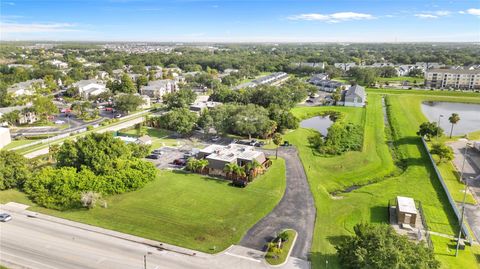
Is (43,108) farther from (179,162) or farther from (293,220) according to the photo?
(293,220)

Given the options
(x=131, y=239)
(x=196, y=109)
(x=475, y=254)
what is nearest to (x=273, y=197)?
(x=131, y=239)

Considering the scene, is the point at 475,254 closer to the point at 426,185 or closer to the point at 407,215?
the point at 407,215

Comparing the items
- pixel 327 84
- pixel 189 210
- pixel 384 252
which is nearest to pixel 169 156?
pixel 189 210

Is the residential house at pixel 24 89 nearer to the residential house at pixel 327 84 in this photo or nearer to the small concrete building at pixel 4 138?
the small concrete building at pixel 4 138

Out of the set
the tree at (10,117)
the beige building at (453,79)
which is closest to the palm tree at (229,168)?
the tree at (10,117)

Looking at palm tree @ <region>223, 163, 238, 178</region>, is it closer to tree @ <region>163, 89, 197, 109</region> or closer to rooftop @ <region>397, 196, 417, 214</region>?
rooftop @ <region>397, 196, 417, 214</region>

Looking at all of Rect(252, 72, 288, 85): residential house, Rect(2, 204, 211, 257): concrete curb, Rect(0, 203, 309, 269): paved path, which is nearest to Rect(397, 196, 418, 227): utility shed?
Rect(0, 203, 309, 269): paved path

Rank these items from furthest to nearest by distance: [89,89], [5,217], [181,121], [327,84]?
[327,84]
[89,89]
[181,121]
[5,217]
